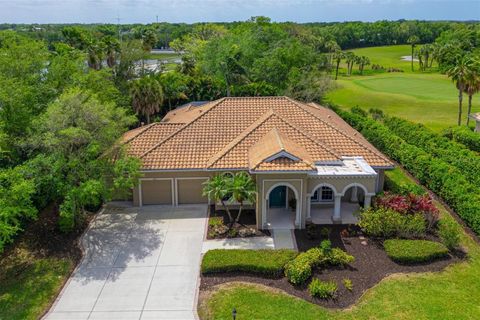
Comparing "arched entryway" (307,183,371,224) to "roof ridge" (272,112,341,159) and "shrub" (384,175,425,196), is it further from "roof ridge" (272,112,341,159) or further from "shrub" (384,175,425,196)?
"shrub" (384,175,425,196)

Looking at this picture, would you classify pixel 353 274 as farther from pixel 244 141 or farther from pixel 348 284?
pixel 244 141

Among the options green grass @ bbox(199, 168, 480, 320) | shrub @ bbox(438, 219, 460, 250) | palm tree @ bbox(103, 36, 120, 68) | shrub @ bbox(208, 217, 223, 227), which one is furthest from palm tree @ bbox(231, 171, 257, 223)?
palm tree @ bbox(103, 36, 120, 68)

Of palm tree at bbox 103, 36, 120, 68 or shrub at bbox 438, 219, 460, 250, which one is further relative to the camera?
palm tree at bbox 103, 36, 120, 68

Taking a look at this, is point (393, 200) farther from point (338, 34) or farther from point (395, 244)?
point (338, 34)

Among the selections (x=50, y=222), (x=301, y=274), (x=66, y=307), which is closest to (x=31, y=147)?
(x=50, y=222)

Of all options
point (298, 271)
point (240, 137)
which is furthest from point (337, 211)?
point (240, 137)

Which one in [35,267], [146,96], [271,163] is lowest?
[35,267]

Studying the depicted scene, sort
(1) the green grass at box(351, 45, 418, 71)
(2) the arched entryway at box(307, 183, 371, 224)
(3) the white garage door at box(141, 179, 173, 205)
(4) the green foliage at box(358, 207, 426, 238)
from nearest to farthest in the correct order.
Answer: (4) the green foliage at box(358, 207, 426, 238), (2) the arched entryway at box(307, 183, 371, 224), (3) the white garage door at box(141, 179, 173, 205), (1) the green grass at box(351, 45, 418, 71)
